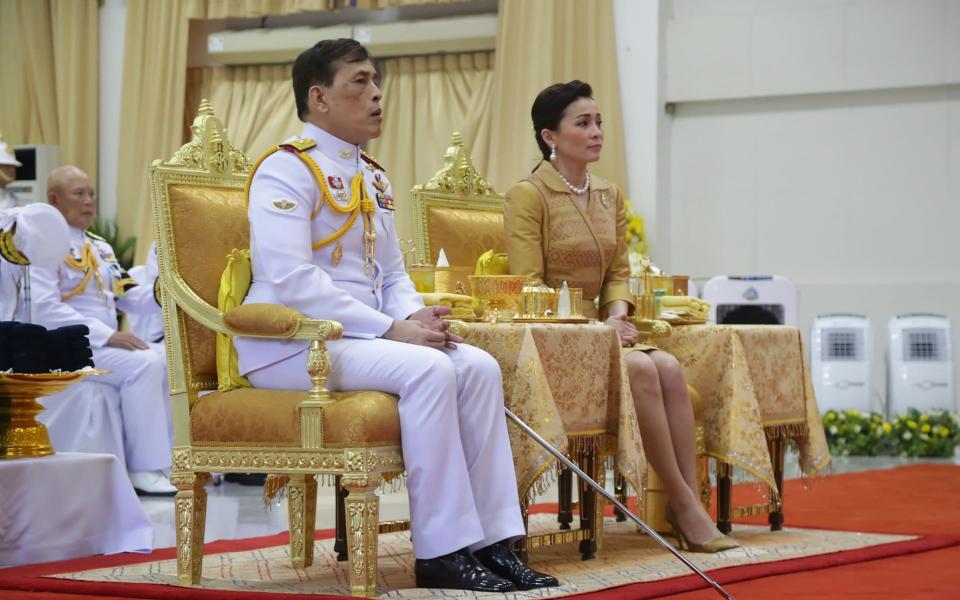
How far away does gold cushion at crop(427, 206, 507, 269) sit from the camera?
4.26m

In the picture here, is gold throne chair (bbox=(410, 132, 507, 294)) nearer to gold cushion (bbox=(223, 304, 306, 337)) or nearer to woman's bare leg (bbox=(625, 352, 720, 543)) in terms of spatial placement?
woman's bare leg (bbox=(625, 352, 720, 543))

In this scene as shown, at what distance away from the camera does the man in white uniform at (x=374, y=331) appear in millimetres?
3043

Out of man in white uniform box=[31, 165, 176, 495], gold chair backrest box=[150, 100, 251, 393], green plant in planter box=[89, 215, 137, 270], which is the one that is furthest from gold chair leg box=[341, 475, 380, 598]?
green plant in planter box=[89, 215, 137, 270]

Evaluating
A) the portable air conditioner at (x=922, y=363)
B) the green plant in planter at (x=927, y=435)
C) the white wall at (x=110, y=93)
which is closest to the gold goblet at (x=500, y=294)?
the green plant in planter at (x=927, y=435)

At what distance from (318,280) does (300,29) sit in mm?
7230

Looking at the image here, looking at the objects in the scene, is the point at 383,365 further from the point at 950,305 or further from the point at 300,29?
the point at 300,29

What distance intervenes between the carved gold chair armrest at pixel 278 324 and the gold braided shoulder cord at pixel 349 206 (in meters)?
0.24

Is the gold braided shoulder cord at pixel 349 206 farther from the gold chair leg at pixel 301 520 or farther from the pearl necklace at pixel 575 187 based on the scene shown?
the pearl necklace at pixel 575 187

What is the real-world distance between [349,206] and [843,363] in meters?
5.52

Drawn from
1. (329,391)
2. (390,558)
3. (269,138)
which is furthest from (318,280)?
(269,138)

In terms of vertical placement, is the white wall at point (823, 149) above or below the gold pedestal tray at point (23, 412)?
above

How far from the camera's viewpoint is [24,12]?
35.1 ft

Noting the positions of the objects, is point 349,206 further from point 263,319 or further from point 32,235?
point 32,235

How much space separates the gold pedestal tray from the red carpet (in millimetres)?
390
